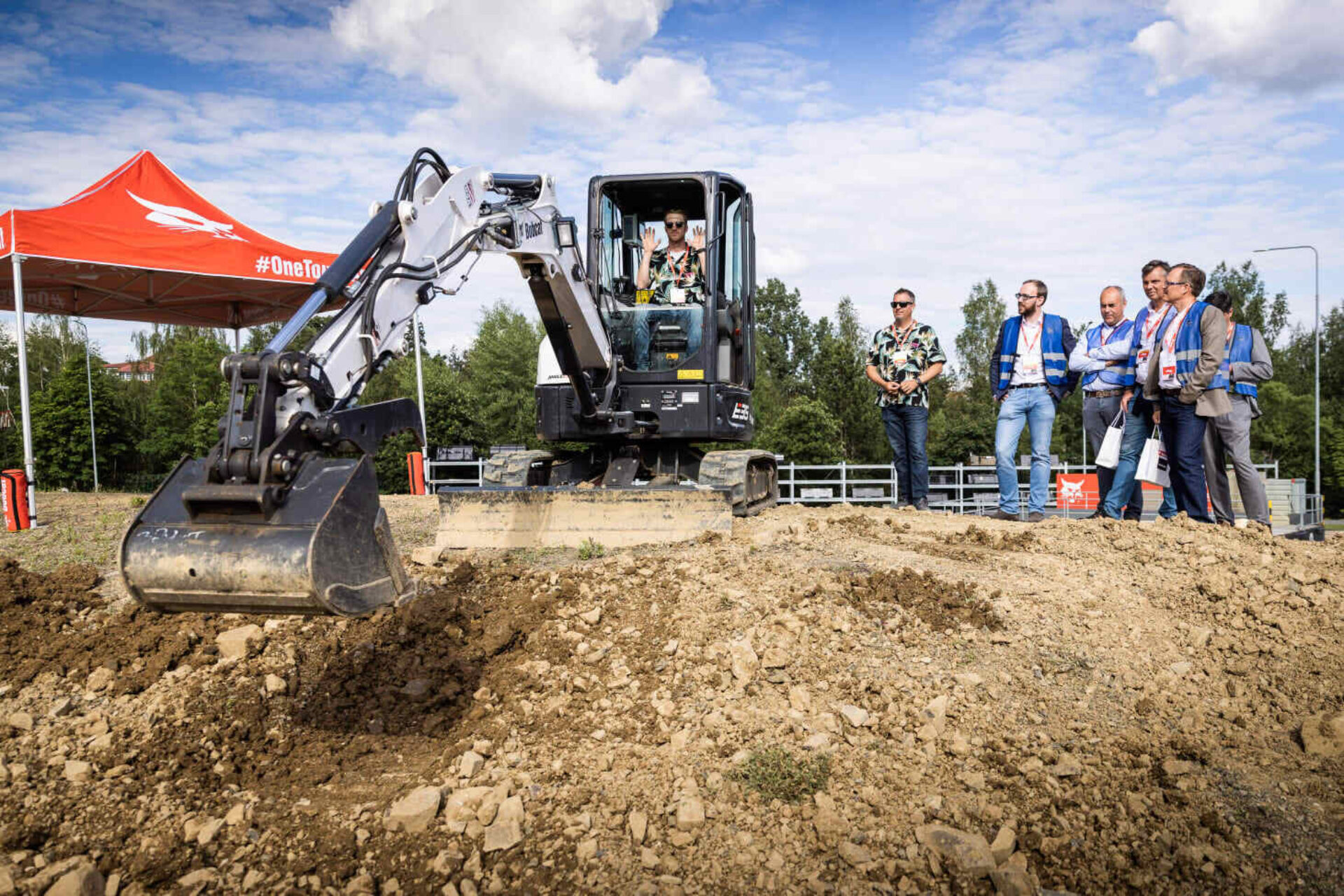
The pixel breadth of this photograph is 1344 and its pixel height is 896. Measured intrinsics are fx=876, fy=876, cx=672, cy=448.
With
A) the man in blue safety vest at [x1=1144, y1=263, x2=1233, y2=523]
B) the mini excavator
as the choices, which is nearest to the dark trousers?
the man in blue safety vest at [x1=1144, y1=263, x2=1233, y2=523]

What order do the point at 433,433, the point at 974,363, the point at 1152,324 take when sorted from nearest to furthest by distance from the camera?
1. the point at 1152,324
2. the point at 433,433
3. the point at 974,363

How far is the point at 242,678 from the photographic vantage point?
156 inches

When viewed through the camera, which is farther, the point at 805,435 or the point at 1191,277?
the point at 805,435

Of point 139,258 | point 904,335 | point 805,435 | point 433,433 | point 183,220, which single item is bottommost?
point 805,435

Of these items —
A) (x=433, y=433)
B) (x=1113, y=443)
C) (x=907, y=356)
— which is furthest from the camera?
(x=433, y=433)

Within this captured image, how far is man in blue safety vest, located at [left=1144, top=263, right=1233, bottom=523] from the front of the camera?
6031mm

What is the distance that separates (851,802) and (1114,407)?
5.32 meters

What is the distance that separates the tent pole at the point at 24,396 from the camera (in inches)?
341

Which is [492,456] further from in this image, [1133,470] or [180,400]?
[180,400]

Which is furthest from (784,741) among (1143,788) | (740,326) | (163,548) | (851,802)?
(740,326)

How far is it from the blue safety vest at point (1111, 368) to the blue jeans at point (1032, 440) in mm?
389

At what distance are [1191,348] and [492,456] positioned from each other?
5704mm

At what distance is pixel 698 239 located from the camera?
23.6ft

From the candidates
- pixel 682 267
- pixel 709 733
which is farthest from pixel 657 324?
pixel 709 733
